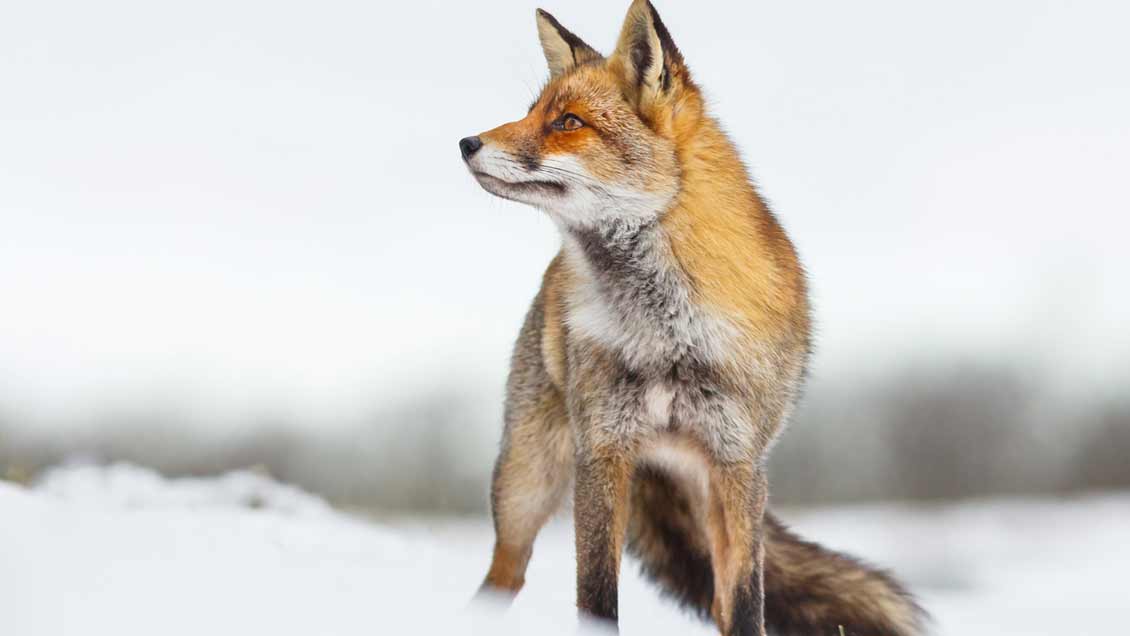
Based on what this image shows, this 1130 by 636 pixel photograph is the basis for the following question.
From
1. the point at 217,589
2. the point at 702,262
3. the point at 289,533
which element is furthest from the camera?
Answer: the point at 289,533

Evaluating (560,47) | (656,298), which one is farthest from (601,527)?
(560,47)

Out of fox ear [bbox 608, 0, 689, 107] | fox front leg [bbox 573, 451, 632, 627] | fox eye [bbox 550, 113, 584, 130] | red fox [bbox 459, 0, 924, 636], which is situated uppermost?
fox ear [bbox 608, 0, 689, 107]

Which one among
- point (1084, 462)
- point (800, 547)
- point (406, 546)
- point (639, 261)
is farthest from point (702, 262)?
point (1084, 462)

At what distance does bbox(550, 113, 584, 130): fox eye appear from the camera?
11.9 feet

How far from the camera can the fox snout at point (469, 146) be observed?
356cm

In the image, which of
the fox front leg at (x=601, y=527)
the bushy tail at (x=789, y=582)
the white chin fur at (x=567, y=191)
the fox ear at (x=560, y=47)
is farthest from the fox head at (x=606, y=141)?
the bushy tail at (x=789, y=582)

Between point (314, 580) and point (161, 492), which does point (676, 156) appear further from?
point (161, 492)

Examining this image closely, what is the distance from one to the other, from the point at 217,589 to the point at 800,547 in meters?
2.52

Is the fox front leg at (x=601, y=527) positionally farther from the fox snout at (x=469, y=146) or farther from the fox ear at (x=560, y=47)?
the fox ear at (x=560, y=47)

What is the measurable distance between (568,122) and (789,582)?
2268mm

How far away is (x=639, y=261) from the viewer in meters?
3.70

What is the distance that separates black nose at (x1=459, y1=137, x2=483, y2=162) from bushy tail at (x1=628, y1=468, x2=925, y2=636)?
1.58 metres

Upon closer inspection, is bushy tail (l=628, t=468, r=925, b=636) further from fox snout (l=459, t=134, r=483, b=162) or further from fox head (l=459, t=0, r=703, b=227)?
fox snout (l=459, t=134, r=483, b=162)

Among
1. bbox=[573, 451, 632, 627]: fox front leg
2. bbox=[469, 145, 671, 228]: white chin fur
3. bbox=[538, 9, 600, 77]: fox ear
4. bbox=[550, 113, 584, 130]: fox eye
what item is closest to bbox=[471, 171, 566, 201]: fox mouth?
bbox=[469, 145, 671, 228]: white chin fur
